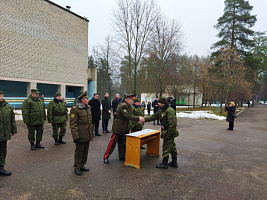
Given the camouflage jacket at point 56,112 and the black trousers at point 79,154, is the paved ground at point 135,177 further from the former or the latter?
the camouflage jacket at point 56,112

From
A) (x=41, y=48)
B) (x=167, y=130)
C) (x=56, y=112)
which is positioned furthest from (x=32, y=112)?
(x=41, y=48)

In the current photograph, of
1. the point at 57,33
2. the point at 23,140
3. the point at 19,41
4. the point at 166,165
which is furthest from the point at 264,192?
the point at 57,33

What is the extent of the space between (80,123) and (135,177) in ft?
5.60

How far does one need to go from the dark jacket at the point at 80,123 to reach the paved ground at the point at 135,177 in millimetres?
893

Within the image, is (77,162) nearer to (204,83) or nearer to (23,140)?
(23,140)

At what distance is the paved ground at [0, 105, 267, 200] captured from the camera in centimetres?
344

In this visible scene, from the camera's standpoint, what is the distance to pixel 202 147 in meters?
6.91

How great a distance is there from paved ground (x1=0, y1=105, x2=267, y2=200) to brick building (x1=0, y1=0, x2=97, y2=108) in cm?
1402

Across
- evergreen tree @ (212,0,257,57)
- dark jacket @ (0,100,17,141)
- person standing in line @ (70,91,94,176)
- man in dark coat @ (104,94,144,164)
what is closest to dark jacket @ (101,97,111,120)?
man in dark coat @ (104,94,144,164)

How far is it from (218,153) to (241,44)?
28591 mm

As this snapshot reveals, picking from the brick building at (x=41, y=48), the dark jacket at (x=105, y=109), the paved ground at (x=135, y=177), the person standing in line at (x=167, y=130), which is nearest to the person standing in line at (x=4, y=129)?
the paved ground at (x=135, y=177)

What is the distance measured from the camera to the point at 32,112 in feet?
19.2

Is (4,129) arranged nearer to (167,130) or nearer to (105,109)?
(167,130)

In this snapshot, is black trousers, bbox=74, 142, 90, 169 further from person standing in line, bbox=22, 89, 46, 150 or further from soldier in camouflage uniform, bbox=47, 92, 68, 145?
soldier in camouflage uniform, bbox=47, 92, 68, 145
